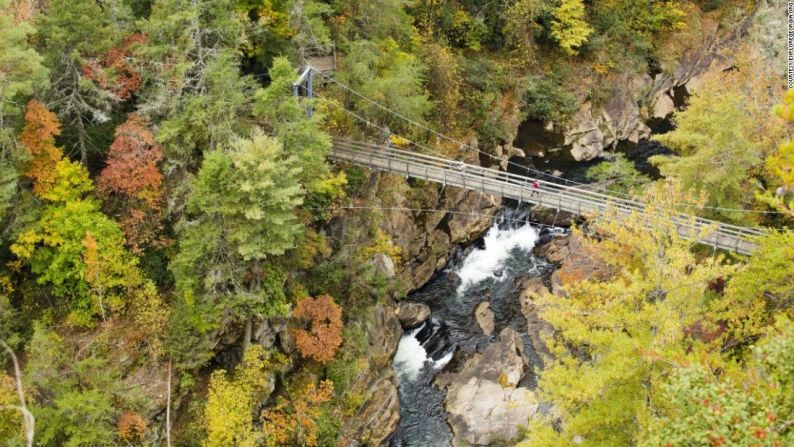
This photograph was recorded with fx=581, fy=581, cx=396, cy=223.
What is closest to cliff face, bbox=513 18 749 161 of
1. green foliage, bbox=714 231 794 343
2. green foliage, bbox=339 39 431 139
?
green foliage, bbox=339 39 431 139

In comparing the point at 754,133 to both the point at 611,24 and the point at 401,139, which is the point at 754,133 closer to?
the point at 401,139

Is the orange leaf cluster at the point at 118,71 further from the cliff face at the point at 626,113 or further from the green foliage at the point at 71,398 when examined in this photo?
the cliff face at the point at 626,113

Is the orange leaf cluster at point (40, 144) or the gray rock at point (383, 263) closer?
the orange leaf cluster at point (40, 144)

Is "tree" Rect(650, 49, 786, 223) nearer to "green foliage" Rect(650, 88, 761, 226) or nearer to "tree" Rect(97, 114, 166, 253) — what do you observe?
"green foliage" Rect(650, 88, 761, 226)

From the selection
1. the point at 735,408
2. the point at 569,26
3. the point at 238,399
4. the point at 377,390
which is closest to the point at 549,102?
the point at 569,26

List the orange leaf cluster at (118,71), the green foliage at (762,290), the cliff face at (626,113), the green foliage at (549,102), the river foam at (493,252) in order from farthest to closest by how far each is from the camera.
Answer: the cliff face at (626,113) < the green foliage at (549,102) < the river foam at (493,252) < the orange leaf cluster at (118,71) < the green foliage at (762,290)

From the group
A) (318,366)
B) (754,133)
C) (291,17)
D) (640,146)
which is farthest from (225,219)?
(640,146)

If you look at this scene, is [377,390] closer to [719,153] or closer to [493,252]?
[493,252]

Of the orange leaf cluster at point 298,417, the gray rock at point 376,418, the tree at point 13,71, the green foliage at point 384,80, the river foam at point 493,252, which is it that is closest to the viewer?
the tree at point 13,71

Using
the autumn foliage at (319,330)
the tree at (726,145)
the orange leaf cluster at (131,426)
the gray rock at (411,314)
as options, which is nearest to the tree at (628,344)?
the tree at (726,145)
